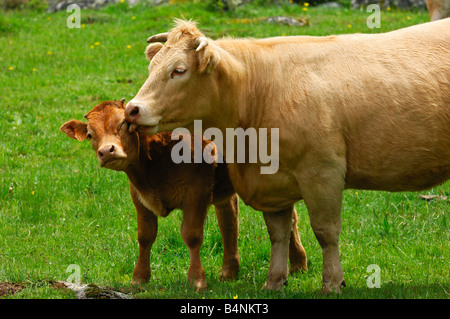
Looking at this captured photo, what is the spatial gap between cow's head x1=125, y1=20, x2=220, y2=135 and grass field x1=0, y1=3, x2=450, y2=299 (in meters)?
1.67

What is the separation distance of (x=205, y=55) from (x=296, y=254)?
2805mm

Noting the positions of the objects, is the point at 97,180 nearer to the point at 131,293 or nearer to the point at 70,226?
the point at 70,226

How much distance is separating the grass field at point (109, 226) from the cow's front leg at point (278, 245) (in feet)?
0.48

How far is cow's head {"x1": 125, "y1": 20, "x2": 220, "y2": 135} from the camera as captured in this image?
6004 mm

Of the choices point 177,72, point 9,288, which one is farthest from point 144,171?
point 9,288

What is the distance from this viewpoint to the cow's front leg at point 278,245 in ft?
23.2

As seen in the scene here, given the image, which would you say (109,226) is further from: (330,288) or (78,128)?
(330,288)

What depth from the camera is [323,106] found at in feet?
20.6

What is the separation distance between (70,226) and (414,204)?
4436 mm

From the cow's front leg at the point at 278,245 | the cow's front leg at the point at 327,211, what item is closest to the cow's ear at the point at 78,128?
the cow's front leg at the point at 278,245

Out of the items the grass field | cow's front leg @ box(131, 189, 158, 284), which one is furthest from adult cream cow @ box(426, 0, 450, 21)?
cow's front leg @ box(131, 189, 158, 284)
